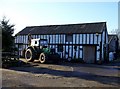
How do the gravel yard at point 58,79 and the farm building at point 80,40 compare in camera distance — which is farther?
the farm building at point 80,40

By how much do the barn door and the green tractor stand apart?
548 cm

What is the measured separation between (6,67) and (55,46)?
13.7 m

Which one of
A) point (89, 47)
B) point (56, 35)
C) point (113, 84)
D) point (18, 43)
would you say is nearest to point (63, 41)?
point (56, 35)

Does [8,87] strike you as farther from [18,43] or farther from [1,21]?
[18,43]

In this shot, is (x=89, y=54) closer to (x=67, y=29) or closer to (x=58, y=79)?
(x=67, y=29)

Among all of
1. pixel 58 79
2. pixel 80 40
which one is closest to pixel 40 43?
pixel 80 40

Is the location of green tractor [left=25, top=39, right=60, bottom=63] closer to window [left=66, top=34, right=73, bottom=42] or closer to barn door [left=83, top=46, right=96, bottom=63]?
window [left=66, top=34, right=73, bottom=42]

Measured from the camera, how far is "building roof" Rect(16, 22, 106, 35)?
32.8 m

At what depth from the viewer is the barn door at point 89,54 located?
32094 millimetres

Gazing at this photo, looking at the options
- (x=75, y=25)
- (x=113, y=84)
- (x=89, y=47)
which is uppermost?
(x=75, y=25)

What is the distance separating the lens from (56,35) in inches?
1380

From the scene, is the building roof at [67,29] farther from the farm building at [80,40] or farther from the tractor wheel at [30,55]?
the tractor wheel at [30,55]

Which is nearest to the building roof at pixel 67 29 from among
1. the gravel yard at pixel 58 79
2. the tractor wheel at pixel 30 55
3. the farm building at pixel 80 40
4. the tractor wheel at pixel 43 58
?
the farm building at pixel 80 40

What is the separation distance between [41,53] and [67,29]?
848 centimetres
